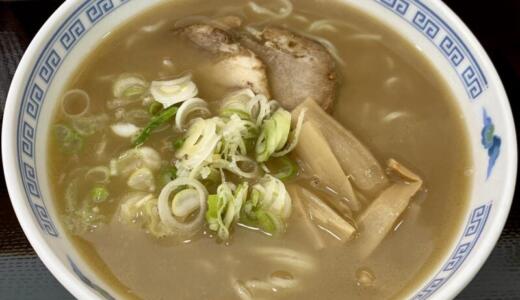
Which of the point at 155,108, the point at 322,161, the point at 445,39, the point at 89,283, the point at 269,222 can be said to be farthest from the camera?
the point at 445,39

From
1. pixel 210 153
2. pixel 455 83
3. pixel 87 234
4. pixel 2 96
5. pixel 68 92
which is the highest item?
pixel 455 83

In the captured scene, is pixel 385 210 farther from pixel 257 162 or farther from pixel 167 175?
pixel 167 175

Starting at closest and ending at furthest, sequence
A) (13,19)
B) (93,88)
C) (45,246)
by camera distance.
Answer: (45,246)
(93,88)
(13,19)

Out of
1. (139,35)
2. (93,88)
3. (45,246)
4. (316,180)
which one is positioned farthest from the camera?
(139,35)

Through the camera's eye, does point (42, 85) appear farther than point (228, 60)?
No

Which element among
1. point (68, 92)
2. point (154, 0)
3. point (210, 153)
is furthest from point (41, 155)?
point (154, 0)

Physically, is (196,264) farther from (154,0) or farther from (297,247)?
(154,0)

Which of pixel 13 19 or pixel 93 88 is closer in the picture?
pixel 93 88

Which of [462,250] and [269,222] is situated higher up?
[462,250]

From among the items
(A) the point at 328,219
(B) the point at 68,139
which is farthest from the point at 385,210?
(B) the point at 68,139
